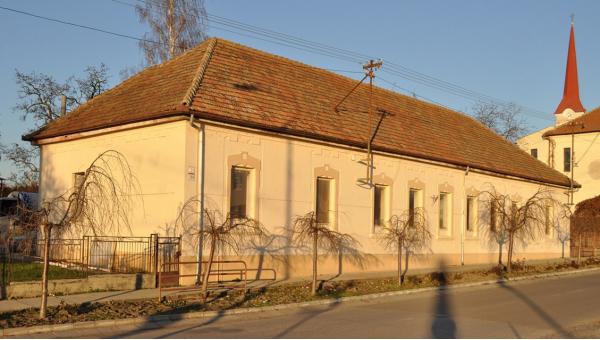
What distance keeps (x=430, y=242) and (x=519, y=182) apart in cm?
872

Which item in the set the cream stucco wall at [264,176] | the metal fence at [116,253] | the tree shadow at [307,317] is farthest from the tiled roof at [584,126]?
the metal fence at [116,253]

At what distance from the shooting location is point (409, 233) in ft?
81.8

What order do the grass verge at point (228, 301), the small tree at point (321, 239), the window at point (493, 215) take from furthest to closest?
the window at point (493, 215)
the small tree at point (321, 239)
the grass verge at point (228, 301)

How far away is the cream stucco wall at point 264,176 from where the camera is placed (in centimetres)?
1780

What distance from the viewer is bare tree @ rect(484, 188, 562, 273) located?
26625mm

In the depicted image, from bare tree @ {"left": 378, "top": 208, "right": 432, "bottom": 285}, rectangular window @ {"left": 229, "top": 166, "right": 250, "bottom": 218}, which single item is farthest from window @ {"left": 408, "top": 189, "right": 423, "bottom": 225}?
rectangular window @ {"left": 229, "top": 166, "right": 250, "bottom": 218}

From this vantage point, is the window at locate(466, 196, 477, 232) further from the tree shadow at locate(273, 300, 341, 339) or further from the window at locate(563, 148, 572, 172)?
the window at locate(563, 148, 572, 172)

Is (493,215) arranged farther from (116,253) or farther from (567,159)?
(567,159)

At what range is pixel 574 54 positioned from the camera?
6325 centimetres

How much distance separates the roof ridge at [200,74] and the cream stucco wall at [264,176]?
744 mm

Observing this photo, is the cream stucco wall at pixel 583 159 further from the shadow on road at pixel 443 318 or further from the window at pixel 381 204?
the shadow on road at pixel 443 318

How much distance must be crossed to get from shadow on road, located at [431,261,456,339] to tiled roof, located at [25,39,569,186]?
20.3 feet

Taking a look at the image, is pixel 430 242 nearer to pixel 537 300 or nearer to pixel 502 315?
pixel 537 300

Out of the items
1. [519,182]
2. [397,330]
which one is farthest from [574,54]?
[397,330]
